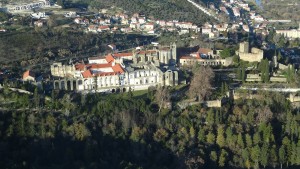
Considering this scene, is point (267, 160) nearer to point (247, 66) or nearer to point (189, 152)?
point (189, 152)

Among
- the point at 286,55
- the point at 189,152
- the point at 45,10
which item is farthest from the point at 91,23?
the point at 189,152

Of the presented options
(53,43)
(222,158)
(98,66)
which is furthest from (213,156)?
(53,43)

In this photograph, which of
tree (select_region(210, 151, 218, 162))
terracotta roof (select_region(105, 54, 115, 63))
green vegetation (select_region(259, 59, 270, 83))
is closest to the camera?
tree (select_region(210, 151, 218, 162))

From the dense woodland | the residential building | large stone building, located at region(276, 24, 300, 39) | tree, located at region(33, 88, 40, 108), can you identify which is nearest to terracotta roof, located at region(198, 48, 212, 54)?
the dense woodland

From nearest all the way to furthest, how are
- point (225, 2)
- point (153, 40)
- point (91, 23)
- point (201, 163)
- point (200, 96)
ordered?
point (201, 163) < point (200, 96) < point (153, 40) < point (91, 23) < point (225, 2)

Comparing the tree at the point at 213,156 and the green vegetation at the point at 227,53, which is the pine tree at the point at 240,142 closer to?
the tree at the point at 213,156

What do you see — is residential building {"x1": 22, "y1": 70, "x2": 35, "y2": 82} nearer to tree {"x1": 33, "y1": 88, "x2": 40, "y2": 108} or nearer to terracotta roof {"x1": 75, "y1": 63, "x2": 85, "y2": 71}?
terracotta roof {"x1": 75, "y1": 63, "x2": 85, "y2": 71}

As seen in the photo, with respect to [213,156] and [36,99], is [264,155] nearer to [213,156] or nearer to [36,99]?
[213,156]
